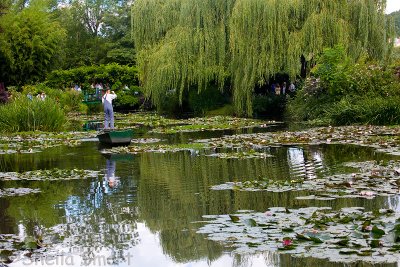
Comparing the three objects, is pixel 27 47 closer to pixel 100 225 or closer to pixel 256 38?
pixel 256 38

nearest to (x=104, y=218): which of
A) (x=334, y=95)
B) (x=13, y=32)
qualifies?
(x=334, y=95)

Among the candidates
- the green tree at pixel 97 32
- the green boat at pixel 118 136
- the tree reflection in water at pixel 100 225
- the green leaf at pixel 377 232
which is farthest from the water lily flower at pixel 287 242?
the green tree at pixel 97 32

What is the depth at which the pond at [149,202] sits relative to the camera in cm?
784

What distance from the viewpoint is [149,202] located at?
1134cm

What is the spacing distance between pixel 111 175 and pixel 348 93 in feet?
56.8

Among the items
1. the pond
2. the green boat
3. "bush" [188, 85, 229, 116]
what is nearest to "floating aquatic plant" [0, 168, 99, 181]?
the pond

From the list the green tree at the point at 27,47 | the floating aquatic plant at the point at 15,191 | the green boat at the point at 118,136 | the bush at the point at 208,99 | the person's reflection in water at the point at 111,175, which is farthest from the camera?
the green tree at the point at 27,47

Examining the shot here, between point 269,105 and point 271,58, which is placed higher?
point 271,58

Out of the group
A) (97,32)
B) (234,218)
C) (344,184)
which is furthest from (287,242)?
(97,32)

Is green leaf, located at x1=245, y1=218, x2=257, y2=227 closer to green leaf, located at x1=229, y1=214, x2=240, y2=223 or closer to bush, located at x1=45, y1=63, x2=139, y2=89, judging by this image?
green leaf, located at x1=229, y1=214, x2=240, y2=223

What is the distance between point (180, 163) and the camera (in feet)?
55.2

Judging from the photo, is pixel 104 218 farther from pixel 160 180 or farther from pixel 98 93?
pixel 98 93

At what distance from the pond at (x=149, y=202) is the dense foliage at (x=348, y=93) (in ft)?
23.5

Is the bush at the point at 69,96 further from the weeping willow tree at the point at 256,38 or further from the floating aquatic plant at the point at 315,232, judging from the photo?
the floating aquatic plant at the point at 315,232
